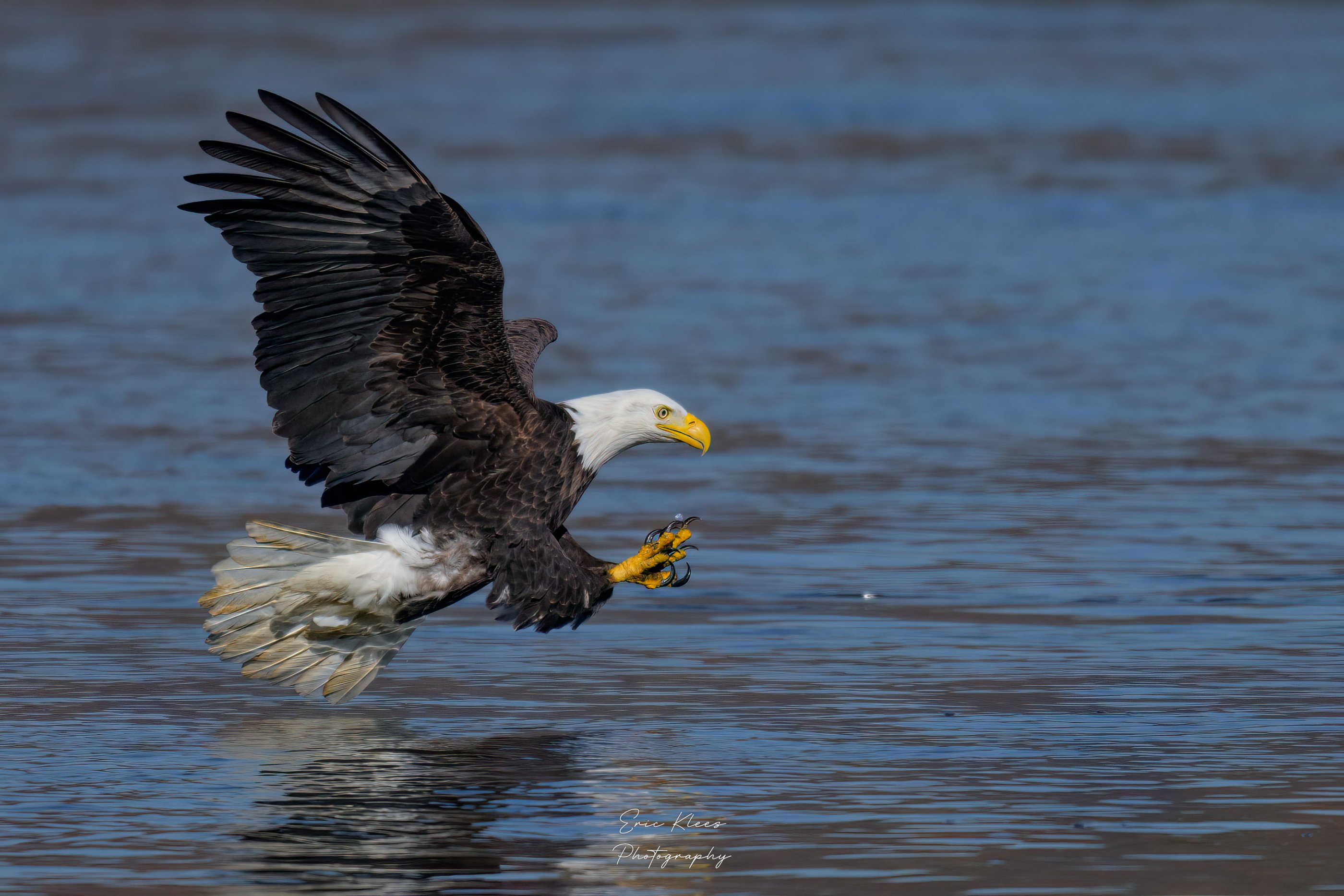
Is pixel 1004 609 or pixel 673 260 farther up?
pixel 673 260

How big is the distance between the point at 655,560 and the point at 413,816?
1704 millimetres

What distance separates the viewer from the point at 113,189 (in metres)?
17.0

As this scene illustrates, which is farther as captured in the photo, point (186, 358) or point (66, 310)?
point (66, 310)

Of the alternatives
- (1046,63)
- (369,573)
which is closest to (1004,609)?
(369,573)

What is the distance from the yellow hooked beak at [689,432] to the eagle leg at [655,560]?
216 millimetres

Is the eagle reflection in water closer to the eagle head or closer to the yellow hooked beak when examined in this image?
the eagle head

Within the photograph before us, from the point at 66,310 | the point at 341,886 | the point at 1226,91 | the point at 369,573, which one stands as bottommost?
the point at 341,886

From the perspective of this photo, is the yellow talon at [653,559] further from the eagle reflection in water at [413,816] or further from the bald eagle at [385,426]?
the eagle reflection in water at [413,816]

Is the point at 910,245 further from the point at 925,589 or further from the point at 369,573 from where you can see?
the point at 369,573

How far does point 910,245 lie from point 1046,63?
9.78 metres
